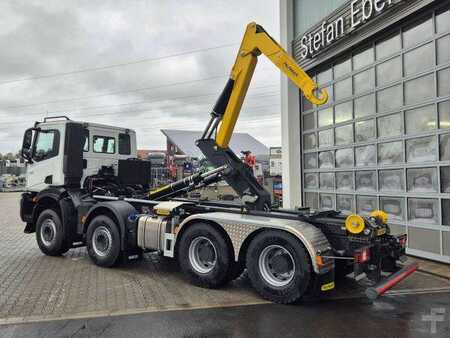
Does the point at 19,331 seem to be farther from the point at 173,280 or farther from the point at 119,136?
the point at 119,136

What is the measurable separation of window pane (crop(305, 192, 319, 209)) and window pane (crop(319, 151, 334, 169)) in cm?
93

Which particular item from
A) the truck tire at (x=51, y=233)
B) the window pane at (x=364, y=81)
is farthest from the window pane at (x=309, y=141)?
the truck tire at (x=51, y=233)

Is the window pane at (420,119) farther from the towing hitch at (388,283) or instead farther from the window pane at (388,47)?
the towing hitch at (388,283)

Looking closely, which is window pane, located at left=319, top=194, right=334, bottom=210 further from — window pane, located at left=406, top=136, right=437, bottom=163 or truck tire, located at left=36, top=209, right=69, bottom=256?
truck tire, located at left=36, top=209, right=69, bottom=256

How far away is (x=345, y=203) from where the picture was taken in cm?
1047

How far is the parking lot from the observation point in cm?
517

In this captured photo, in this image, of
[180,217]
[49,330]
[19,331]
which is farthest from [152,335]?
[180,217]

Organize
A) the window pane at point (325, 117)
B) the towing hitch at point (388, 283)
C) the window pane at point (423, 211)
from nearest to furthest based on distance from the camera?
the towing hitch at point (388, 283) < the window pane at point (423, 211) < the window pane at point (325, 117)

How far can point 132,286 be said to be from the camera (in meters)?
6.25

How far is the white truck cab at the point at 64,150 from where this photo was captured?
842 centimetres

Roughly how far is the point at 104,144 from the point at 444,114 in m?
7.33

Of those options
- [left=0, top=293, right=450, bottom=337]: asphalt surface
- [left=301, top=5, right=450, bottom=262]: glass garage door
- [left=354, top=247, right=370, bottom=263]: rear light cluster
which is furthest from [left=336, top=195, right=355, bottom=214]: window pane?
[left=354, top=247, right=370, bottom=263]: rear light cluster

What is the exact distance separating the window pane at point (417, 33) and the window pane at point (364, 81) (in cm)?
117

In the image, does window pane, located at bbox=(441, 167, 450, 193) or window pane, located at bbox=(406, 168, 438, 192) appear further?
window pane, located at bbox=(406, 168, 438, 192)
